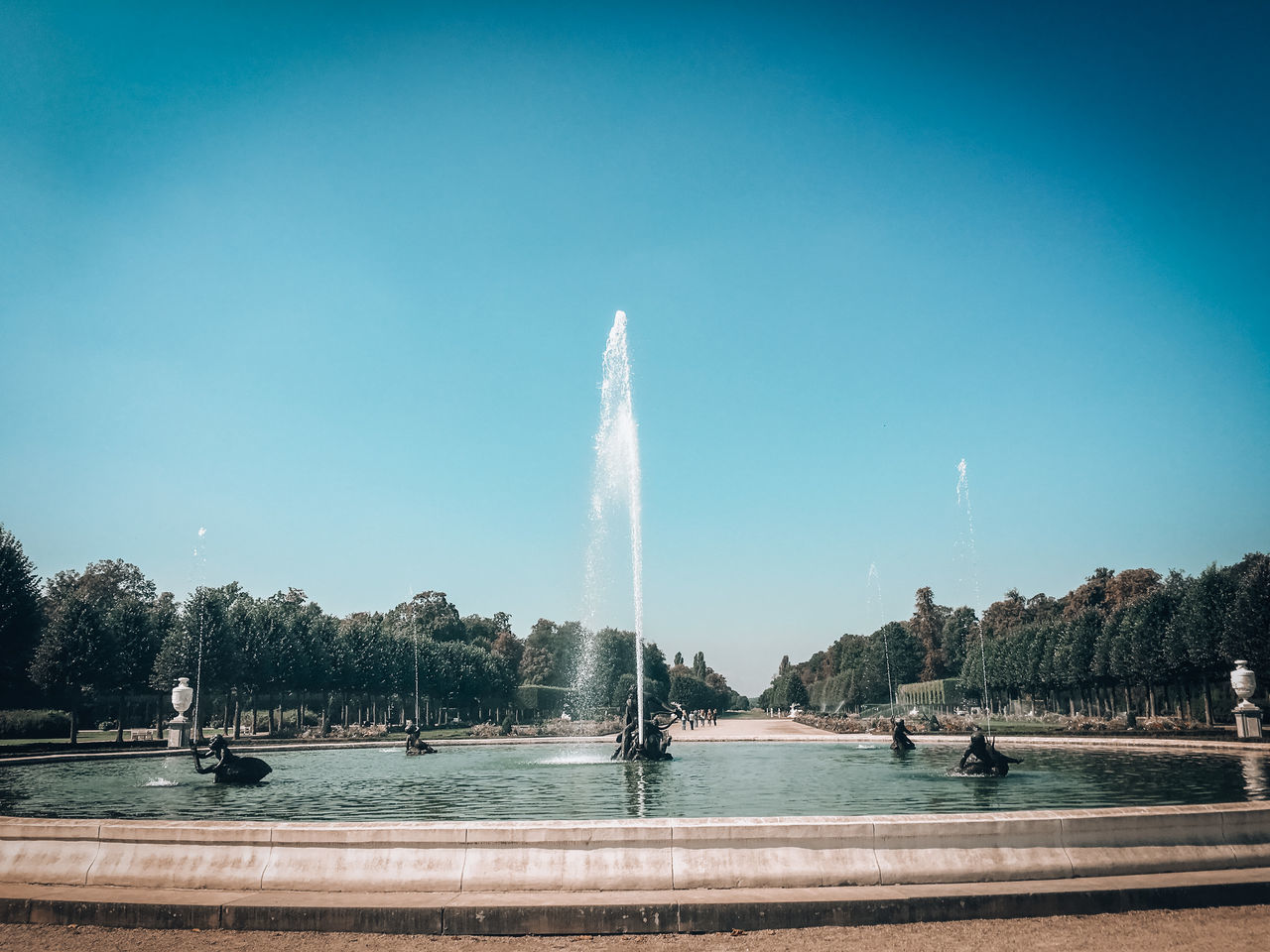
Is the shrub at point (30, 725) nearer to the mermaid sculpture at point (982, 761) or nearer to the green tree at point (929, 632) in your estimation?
the mermaid sculpture at point (982, 761)

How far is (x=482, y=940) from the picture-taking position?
898cm

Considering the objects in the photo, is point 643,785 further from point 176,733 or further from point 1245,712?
point 176,733

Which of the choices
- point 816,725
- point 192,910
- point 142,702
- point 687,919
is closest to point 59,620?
point 142,702

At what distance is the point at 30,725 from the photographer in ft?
175

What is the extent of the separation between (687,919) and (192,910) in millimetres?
5247

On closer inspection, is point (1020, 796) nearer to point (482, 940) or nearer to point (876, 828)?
point (876, 828)

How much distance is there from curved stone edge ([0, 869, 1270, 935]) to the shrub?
5284cm

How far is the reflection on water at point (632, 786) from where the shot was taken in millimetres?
17484

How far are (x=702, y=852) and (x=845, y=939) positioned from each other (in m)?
1.68

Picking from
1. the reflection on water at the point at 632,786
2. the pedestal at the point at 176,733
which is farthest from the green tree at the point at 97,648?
the reflection on water at the point at 632,786

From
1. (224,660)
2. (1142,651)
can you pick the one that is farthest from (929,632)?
(224,660)

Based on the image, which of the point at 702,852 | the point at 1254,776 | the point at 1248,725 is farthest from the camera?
the point at 1248,725

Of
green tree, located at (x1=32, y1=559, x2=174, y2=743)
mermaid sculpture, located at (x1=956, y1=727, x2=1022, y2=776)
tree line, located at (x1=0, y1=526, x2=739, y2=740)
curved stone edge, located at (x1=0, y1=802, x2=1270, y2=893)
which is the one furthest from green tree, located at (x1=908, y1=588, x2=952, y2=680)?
curved stone edge, located at (x1=0, y1=802, x2=1270, y2=893)

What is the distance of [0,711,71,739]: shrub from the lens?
2060 inches
